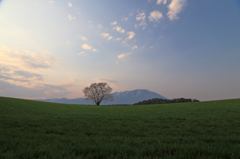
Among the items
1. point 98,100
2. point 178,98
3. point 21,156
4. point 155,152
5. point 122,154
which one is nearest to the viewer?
point 21,156

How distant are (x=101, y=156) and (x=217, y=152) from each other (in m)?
4.25

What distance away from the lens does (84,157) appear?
395 centimetres

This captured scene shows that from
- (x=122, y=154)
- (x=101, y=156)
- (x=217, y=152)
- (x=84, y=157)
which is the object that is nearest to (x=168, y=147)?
(x=217, y=152)

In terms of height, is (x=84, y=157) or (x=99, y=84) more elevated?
(x=99, y=84)

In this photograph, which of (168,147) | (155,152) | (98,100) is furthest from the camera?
(98,100)

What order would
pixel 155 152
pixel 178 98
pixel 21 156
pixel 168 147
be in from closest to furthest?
pixel 21 156 → pixel 155 152 → pixel 168 147 → pixel 178 98

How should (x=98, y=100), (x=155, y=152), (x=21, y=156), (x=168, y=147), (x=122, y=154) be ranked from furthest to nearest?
(x=98, y=100) < (x=168, y=147) < (x=155, y=152) < (x=122, y=154) < (x=21, y=156)

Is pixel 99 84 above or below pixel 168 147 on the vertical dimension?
above

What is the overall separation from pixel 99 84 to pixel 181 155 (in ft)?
287

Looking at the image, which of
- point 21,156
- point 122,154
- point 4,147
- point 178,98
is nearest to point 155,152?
point 122,154

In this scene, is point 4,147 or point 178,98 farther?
point 178,98

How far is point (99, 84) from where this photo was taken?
8962 cm

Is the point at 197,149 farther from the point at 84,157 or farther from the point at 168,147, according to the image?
the point at 84,157

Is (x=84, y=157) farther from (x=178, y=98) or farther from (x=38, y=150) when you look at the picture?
(x=178, y=98)
